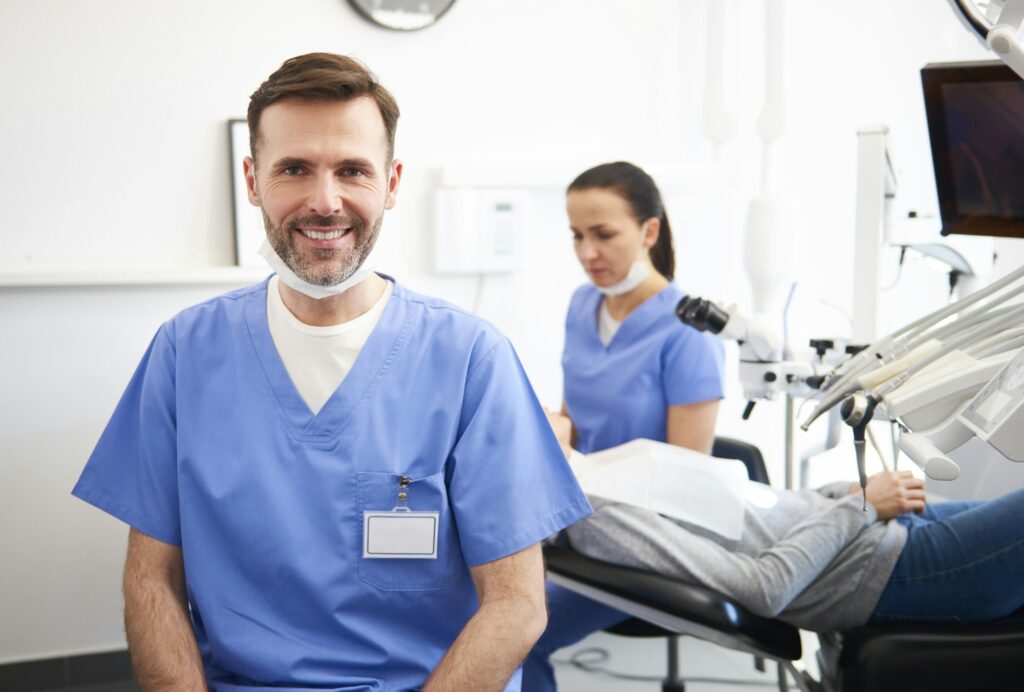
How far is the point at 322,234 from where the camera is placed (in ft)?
4.45

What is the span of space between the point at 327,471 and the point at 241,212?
130 cm

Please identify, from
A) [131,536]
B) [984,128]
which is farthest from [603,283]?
[131,536]

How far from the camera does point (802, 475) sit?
106 inches

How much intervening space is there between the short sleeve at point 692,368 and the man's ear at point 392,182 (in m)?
0.88

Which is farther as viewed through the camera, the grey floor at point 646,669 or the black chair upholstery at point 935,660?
the grey floor at point 646,669

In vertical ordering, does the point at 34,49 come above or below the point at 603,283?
above

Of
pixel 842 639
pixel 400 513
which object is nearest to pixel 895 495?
pixel 842 639

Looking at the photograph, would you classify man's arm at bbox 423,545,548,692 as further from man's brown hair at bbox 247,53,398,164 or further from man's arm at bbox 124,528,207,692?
man's brown hair at bbox 247,53,398,164

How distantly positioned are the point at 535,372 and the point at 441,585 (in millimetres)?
1515

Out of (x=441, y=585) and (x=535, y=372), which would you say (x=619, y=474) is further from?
(x=535, y=372)

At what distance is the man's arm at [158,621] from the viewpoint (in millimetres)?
1263

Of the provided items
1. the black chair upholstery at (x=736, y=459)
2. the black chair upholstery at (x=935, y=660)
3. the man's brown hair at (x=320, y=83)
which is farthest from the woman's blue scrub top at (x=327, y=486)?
the black chair upholstery at (x=736, y=459)

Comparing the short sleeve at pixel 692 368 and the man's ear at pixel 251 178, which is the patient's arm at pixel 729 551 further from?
the man's ear at pixel 251 178

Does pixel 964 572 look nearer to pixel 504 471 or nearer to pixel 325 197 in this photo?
pixel 504 471
